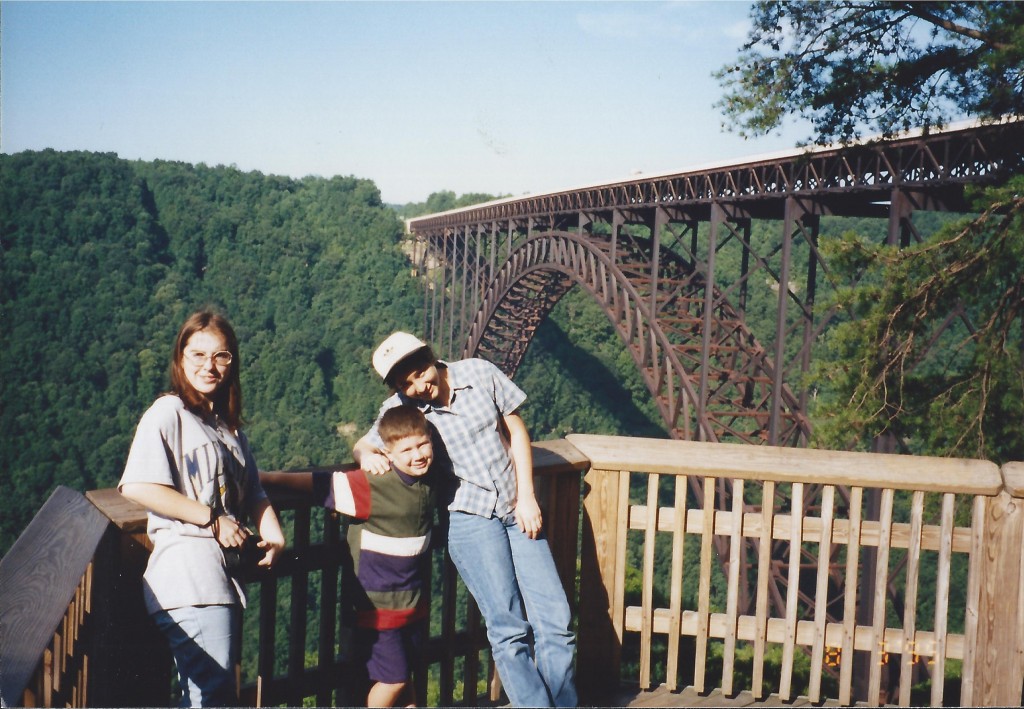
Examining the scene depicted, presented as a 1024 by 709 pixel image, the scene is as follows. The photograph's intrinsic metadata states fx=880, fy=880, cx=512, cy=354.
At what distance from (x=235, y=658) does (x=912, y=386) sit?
A: 16.5 ft

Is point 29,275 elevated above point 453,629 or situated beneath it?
elevated above

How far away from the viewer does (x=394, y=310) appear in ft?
128

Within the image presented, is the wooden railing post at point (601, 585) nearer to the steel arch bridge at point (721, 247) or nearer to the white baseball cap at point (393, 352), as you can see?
the white baseball cap at point (393, 352)

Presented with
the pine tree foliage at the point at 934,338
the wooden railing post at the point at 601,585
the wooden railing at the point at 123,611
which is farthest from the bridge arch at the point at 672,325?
the wooden railing at the point at 123,611

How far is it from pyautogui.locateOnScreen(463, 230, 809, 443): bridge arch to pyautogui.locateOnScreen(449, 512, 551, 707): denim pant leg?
786cm

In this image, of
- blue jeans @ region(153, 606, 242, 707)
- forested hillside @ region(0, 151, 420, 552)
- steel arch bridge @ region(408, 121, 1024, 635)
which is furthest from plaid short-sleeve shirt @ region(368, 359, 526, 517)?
forested hillside @ region(0, 151, 420, 552)

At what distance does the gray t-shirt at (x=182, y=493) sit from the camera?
1740 mm

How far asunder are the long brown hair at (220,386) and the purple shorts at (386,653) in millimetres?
647

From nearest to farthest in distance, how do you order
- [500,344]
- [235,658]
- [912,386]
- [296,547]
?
[235,658] → [296,547] → [912,386] → [500,344]

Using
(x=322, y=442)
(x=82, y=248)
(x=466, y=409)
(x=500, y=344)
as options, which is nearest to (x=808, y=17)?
(x=466, y=409)

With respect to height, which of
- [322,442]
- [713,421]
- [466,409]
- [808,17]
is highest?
[808,17]

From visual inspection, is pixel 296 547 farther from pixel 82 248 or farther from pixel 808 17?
pixel 82 248

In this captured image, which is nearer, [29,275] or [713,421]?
[713,421]

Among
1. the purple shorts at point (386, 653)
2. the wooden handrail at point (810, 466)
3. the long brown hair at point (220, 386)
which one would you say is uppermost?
the long brown hair at point (220, 386)
